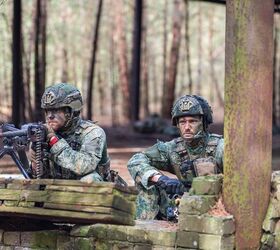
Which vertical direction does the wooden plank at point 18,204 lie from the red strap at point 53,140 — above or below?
below

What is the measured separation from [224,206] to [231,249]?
1.04ft

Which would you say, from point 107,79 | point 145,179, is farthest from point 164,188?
point 107,79

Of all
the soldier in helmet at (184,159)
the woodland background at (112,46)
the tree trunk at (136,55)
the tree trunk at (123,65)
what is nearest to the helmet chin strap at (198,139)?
the soldier in helmet at (184,159)

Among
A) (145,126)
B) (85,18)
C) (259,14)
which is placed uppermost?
(85,18)

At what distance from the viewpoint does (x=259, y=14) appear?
519 centimetres

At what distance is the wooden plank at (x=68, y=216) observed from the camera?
16.5 feet

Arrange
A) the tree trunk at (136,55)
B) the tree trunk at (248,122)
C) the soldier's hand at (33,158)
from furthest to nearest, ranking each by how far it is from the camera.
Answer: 1. the tree trunk at (136,55)
2. the soldier's hand at (33,158)
3. the tree trunk at (248,122)

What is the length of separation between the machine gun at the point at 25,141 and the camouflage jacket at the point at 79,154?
0.09 m

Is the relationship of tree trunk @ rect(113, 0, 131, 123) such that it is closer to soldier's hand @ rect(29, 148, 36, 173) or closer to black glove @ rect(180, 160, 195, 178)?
black glove @ rect(180, 160, 195, 178)

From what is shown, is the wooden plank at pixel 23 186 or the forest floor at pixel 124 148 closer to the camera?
the wooden plank at pixel 23 186

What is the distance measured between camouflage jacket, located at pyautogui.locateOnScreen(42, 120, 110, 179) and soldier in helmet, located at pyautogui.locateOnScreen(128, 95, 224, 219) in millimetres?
363

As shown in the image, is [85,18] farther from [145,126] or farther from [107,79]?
[145,126]

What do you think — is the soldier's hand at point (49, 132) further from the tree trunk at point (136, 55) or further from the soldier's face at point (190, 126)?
the tree trunk at point (136, 55)

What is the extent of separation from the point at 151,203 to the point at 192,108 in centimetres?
89
